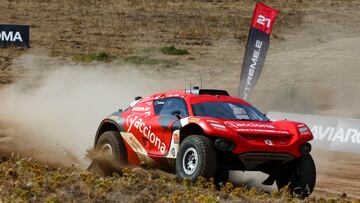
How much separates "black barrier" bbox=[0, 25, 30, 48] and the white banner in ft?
51.7

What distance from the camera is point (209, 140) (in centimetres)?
995

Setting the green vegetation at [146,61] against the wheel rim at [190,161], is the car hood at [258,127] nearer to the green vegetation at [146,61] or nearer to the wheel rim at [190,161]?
the wheel rim at [190,161]

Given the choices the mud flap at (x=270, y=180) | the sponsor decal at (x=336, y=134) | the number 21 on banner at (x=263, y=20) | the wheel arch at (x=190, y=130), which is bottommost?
the sponsor decal at (x=336, y=134)

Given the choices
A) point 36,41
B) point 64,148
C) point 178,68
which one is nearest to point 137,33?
point 36,41

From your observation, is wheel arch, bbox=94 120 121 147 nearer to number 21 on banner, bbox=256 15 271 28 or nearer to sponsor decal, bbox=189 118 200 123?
sponsor decal, bbox=189 118 200 123

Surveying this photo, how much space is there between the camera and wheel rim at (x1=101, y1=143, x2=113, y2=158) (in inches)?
464

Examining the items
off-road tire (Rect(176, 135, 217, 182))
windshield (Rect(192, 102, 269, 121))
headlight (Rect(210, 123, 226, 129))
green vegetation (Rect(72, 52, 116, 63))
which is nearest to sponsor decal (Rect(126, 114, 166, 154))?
windshield (Rect(192, 102, 269, 121))

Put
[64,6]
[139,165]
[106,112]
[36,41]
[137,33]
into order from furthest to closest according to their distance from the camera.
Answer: [64,6], [137,33], [36,41], [106,112], [139,165]

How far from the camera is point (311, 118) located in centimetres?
1853

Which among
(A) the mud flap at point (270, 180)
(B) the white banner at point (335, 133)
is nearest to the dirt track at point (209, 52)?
(B) the white banner at point (335, 133)

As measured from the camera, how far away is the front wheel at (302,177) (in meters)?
10.3

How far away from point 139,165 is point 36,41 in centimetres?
2605

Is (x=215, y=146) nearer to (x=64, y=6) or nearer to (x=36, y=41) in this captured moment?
(x=36, y=41)

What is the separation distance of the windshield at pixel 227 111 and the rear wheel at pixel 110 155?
1383 millimetres
